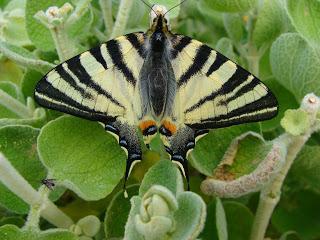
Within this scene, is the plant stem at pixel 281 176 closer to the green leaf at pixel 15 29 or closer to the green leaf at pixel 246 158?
the green leaf at pixel 246 158

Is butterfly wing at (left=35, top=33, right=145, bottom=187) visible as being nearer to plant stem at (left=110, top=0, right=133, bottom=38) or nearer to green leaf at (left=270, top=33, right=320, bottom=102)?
plant stem at (left=110, top=0, right=133, bottom=38)

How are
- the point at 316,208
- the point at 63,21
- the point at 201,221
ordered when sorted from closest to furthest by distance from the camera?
1. the point at 201,221
2. the point at 63,21
3. the point at 316,208

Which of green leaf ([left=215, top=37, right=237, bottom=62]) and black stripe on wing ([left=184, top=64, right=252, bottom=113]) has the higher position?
black stripe on wing ([left=184, top=64, right=252, bottom=113])

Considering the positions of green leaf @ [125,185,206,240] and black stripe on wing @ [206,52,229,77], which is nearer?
green leaf @ [125,185,206,240]

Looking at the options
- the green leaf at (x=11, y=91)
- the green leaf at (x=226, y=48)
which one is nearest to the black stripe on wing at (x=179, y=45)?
the green leaf at (x=226, y=48)

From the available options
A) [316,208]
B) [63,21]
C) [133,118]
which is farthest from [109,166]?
[316,208]

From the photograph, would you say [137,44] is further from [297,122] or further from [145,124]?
[297,122]

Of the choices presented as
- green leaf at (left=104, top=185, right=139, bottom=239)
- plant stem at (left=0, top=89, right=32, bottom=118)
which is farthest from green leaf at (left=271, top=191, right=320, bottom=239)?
plant stem at (left=0, top=89, right=32, bottom=118)

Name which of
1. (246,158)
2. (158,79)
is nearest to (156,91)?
(158,79)

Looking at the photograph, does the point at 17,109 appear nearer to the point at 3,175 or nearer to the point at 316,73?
the point at 3,175
